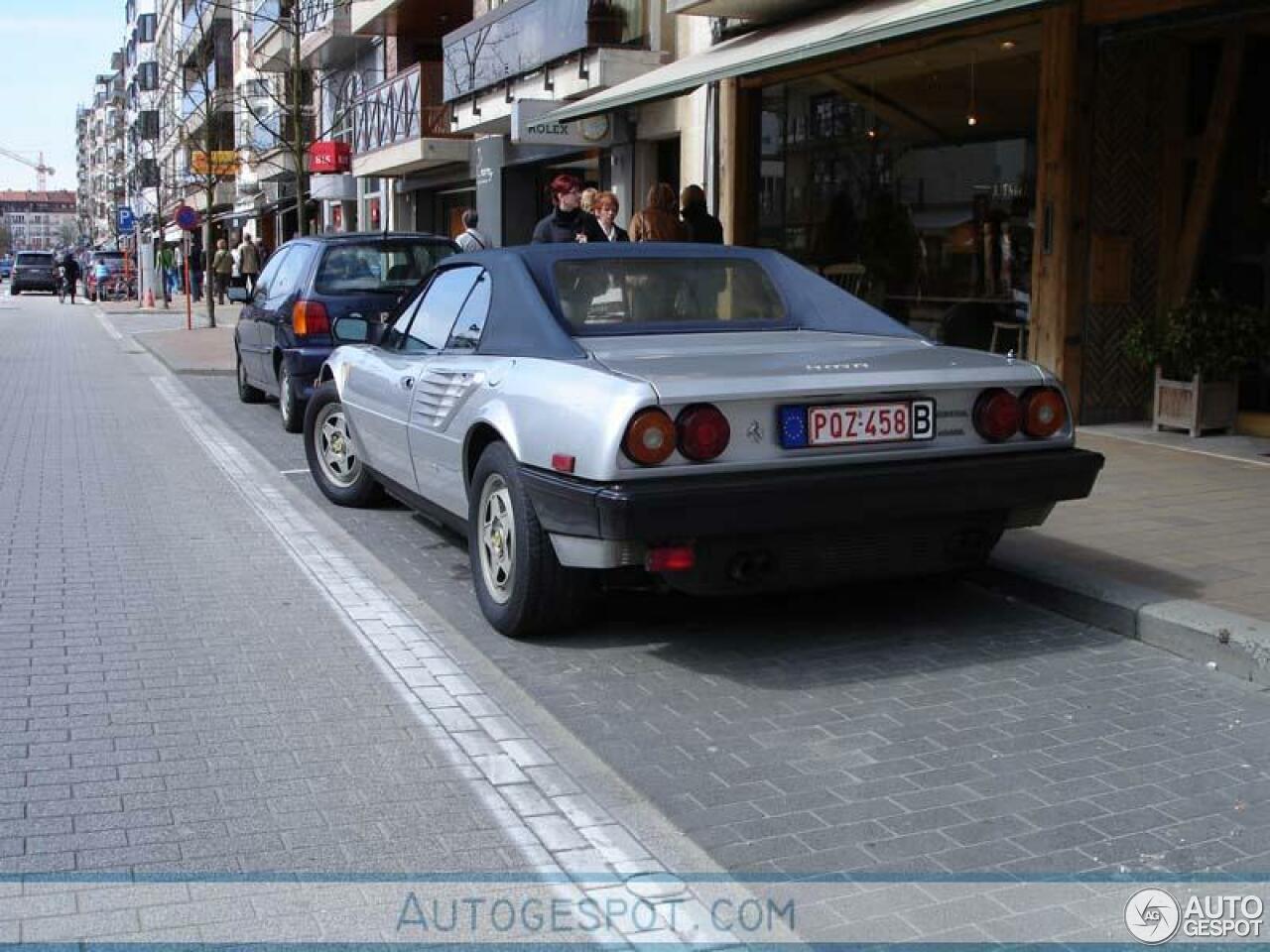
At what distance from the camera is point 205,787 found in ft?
13.3

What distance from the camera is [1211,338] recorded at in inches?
388

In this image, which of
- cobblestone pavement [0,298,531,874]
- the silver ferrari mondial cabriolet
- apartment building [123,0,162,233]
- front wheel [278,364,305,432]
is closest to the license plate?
the silver ferrari mondial cabriolet

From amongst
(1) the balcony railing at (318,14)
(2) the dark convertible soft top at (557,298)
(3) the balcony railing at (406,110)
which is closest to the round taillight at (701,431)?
(2) the dark convertible soft top at (557,298)

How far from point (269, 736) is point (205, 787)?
0.44m

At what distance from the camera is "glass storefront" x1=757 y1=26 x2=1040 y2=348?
11.8m

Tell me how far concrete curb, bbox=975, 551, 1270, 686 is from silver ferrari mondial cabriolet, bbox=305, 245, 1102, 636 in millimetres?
487

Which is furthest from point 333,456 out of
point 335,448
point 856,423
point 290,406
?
A: point 856,423

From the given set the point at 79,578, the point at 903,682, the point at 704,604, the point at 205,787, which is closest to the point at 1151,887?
the point at 903,682

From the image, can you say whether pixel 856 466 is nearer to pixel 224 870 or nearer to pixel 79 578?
pixel 224 870

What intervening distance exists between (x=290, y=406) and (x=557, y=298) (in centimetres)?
662

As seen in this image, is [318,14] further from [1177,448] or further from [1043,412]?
[1043,412]

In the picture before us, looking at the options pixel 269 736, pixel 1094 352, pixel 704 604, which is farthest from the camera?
pixel 1094 352

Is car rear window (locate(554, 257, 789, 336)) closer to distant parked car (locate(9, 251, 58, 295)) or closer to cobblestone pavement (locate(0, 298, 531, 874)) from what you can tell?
cobblestone pavement (locate(0, 298, 531, 874))

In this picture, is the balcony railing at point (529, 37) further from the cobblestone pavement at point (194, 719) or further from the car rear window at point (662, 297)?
the car rear window at point (662, 297)
